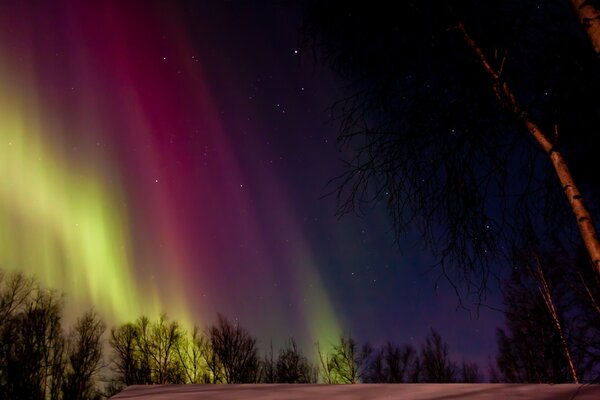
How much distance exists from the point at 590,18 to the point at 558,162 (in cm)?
91

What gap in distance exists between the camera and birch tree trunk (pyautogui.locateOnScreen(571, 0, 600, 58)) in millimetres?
2549

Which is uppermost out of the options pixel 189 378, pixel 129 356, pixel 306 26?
pixel 306 26

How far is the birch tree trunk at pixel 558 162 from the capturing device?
2.62 meters

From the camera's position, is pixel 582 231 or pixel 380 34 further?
pixel 380 34

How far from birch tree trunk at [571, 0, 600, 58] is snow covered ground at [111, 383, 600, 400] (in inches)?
85.6

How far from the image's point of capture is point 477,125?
330cm

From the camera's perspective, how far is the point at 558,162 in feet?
9.29

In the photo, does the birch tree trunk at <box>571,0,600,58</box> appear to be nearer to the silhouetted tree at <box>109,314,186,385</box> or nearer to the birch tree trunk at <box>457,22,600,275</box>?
the birch tree trunk at <box>457,22,600,275</box>

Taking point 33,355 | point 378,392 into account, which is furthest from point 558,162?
point 33,355

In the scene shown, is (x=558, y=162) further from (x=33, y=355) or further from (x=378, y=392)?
(x=33, y=355)

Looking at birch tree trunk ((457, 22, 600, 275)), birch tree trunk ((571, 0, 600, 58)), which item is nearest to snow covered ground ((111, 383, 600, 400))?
birch tree trunk ((457, 22, 600, 275))

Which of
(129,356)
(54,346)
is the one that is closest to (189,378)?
(129,356)

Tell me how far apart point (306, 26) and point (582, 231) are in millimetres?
2687

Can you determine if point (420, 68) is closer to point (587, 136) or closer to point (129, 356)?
point (587, 136)
